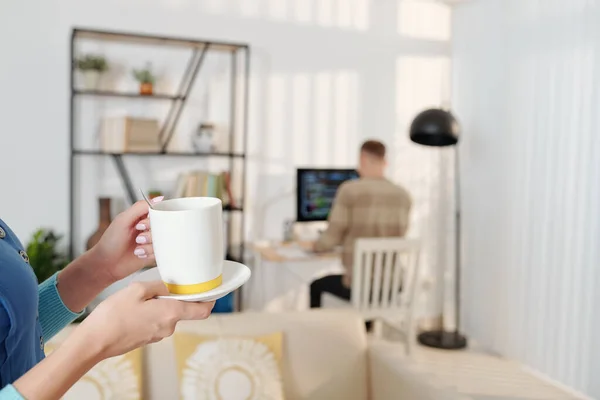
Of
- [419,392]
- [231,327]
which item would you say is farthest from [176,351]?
[419,392]

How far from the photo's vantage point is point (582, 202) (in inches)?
130

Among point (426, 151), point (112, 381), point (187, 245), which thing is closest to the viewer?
point (187, 245)

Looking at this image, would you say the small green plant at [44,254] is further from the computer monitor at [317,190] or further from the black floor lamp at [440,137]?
the black floor lamp at [440,137]

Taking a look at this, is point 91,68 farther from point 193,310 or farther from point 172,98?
point 193,310

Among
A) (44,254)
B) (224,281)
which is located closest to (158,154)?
(44,254)

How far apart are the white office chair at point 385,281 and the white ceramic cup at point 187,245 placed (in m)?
2.51

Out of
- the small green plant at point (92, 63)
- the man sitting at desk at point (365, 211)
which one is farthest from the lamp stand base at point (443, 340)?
the small green plant at point (92, 63)

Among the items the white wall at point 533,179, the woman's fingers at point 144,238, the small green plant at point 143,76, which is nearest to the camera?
the woman's fingers at point 144,238

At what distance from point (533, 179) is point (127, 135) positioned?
2.49 m

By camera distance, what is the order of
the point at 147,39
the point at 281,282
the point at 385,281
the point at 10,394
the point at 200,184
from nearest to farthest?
1. the point at 10,394
2. the point at 385,281
3. the point at 147,39
4. the point at 200,184
5. the point at 281,282

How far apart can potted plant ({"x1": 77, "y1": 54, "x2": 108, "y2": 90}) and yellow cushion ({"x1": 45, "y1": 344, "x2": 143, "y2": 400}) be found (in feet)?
7.06

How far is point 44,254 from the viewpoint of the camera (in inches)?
135

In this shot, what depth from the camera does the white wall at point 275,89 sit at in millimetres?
3574

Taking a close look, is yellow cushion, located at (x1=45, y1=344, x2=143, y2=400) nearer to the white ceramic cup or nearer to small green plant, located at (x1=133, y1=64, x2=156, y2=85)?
the white ceramic cup
